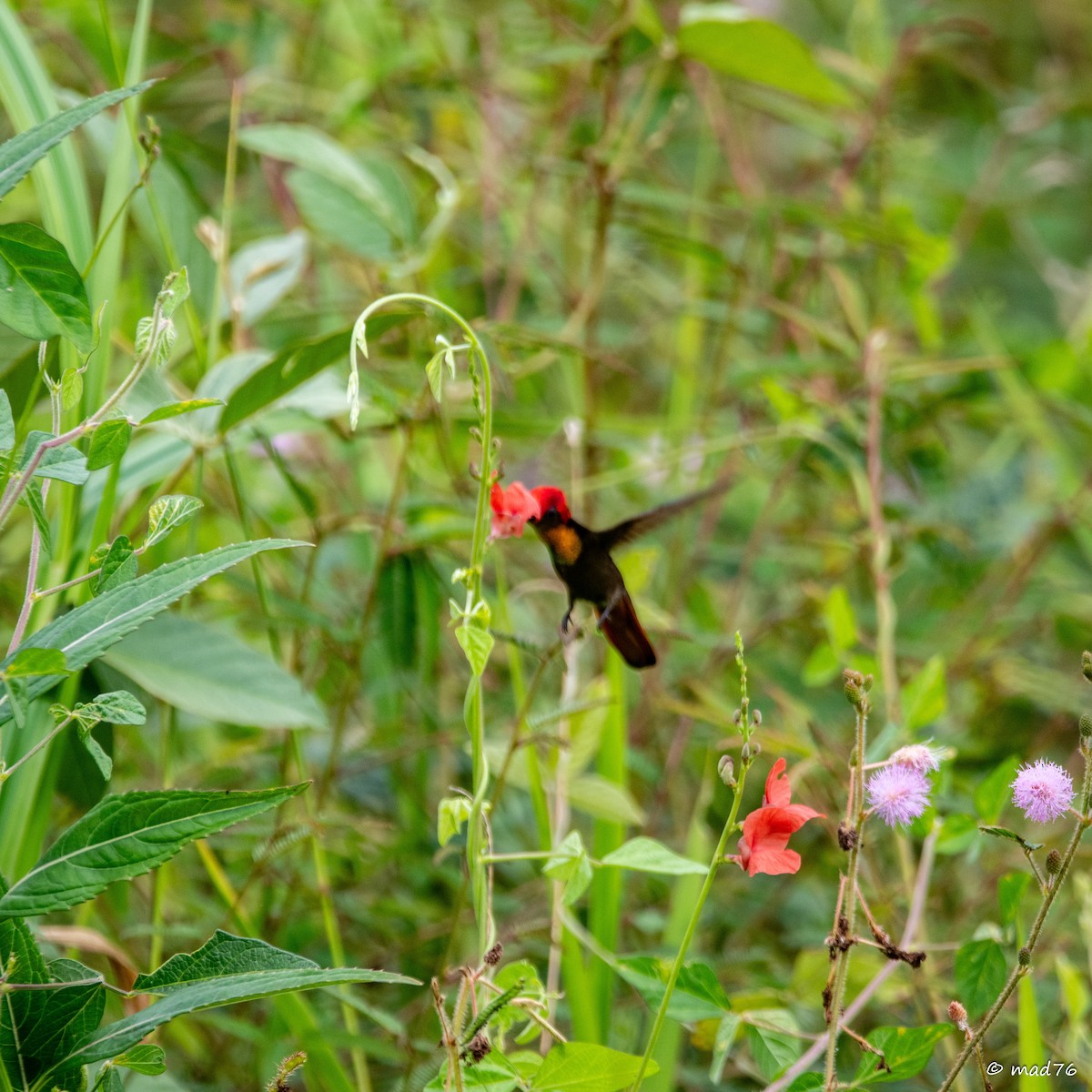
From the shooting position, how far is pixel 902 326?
6.07ft

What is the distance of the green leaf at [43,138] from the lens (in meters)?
0.53

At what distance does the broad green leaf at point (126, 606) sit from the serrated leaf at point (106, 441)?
60 millimetres

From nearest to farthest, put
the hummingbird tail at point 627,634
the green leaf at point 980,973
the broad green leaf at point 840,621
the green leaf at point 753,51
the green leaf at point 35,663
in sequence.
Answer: the green leaf at point 35,663, the green leaf at point 980,973, the hummingbird tail at point 627,634, the broad green leaf at point 840,621, the green leaf at point 753,51

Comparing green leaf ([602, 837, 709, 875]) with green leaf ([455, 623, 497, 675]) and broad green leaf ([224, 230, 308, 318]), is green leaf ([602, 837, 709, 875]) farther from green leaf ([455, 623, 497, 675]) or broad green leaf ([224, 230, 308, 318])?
broad green leaf ([224, 230, 308, 318])

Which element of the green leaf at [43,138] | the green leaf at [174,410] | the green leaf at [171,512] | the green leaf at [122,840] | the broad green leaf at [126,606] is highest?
the green leaf at [43,138]

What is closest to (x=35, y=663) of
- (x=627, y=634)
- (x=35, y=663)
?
(x=35, y=663)

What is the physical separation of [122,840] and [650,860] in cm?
27

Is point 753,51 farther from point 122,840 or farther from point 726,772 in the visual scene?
point 122,840

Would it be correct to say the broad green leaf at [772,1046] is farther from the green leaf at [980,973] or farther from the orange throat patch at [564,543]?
the orange throat patch at [564,543]

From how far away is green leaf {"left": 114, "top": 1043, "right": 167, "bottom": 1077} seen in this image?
0.53 metres

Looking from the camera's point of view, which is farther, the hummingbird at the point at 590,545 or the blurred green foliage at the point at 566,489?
the blurred green foliage at the point at 566,489

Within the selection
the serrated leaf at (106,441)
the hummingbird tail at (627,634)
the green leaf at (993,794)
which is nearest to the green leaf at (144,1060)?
the serrated leaf at (106,441)

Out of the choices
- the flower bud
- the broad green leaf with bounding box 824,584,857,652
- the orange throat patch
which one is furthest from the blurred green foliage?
the flower bud

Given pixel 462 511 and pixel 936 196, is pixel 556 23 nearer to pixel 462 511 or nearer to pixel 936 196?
pixel 462 511
